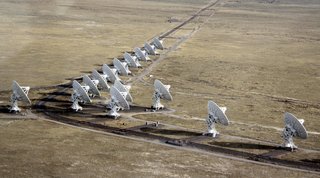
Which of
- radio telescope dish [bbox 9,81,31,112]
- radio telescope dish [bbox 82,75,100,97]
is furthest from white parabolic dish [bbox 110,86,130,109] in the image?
radio telescope dish [bbox 9,81,31,112]

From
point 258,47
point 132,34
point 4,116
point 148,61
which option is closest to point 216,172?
point 4,116

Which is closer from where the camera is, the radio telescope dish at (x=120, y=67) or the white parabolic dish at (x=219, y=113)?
the white parabolic dish at (x=219, y=113)

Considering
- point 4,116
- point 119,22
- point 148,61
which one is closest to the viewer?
point 4,116

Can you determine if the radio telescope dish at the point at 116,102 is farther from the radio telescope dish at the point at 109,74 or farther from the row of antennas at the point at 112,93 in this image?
the radio telescope dish at the point at 109,74

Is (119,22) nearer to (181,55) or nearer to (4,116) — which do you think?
(181,55)

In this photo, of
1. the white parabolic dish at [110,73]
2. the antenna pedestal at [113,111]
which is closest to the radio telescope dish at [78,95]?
the antenna pedestal at [113,111]

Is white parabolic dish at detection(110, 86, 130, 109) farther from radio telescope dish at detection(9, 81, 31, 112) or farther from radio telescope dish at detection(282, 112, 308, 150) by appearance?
radio telescope dish at detection(282, 112, 308, 150)
